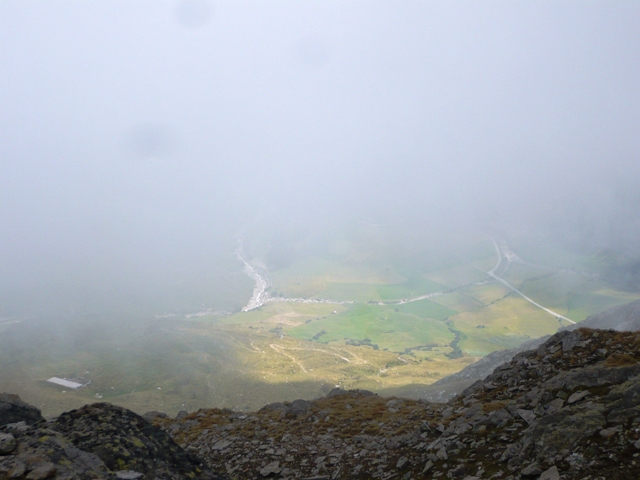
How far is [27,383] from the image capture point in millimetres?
126625

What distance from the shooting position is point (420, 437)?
717 inches

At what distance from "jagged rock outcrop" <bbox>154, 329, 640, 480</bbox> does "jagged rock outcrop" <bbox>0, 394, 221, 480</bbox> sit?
7.60 metres

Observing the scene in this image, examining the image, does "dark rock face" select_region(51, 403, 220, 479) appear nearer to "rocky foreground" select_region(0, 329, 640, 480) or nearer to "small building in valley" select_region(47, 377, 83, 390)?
"rocky foreground" select_region(0, 329, 640, 480)

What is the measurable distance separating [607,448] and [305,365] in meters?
146

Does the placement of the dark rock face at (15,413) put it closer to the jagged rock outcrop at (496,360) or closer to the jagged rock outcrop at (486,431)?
the jagged rock outcrop at (486,431)

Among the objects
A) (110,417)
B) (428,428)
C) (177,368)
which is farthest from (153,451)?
(177,368)

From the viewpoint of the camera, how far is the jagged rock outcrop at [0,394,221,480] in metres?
9.51

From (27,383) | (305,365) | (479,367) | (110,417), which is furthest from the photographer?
(305,365)

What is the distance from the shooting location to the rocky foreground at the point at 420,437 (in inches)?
402

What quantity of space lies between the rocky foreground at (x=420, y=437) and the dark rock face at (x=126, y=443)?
4cm

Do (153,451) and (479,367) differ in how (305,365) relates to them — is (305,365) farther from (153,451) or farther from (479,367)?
(153,451)

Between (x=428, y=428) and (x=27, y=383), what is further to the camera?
(x=27, y=383)

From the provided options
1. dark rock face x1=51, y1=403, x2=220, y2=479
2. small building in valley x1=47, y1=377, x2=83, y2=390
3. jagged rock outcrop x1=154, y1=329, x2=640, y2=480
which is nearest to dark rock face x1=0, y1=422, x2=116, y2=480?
dark rock face x1=51, y1=403, x2=220, y2=479

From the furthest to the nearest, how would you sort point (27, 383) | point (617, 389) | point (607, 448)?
point (27, 383) < point (617, 389) < point (607, 448)
